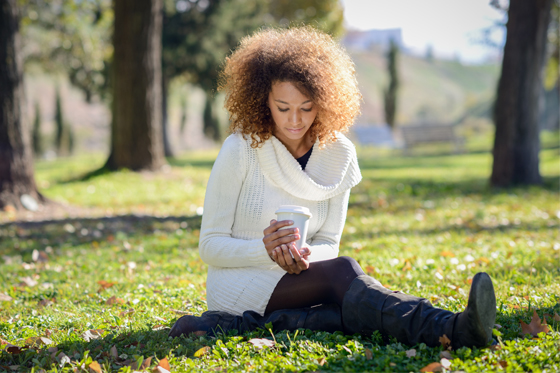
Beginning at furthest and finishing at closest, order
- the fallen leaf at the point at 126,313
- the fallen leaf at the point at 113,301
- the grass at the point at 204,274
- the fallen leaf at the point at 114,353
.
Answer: the fallen leaf at the point at 113,301
the fallen leaf at the point at 126,313
the fallen leaf at the point at 114,353
the grass at the point at 204,274

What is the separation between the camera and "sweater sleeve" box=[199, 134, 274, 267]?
2754 mm

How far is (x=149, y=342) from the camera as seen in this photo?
101 inches

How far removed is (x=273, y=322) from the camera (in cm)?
269

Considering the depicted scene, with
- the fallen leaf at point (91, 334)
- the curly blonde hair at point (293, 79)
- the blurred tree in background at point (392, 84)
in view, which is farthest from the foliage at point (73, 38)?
the blurred tree in background at point (392, 84)

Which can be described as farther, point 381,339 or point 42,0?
point 42,0

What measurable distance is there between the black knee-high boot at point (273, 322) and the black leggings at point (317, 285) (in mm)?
44

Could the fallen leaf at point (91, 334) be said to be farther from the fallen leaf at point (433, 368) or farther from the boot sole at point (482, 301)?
the boot sole at point (482, 301)

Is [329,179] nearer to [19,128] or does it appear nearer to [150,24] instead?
[19,128]

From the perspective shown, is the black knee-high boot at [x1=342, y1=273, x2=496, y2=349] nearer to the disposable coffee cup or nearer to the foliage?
the disposable coffee cup

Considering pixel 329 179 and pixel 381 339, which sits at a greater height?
pixel 329 179

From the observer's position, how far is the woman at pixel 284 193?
2.61m

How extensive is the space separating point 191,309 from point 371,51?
10490 centimetres

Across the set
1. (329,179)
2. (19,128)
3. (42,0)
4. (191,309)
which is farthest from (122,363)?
(42,0)

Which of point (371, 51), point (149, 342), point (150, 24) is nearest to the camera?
point (149, 342)
